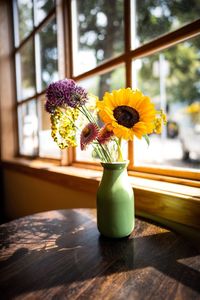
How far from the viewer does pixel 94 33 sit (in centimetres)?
188

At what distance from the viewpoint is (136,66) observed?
A: 4.14ft

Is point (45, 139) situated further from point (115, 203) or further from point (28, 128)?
point (115, 203)

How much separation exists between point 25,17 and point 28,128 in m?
1.15

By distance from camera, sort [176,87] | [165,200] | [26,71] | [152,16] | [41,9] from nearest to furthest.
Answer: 1. [165,200]
2. [152,16]
3. [41,9]
4. [26,71]
5. [176,87]

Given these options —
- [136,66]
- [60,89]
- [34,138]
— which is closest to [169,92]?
[34,138]

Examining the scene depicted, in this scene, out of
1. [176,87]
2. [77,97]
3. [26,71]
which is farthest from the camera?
[176,87]

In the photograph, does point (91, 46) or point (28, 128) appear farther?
point (28, 128)

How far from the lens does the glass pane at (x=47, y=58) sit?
79.8 inches

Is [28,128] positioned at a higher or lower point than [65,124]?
higher

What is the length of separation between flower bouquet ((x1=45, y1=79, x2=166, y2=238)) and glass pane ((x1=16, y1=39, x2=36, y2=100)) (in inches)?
73.3

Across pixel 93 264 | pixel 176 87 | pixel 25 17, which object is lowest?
pixel 93 264

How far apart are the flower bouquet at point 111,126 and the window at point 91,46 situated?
0.20 metres

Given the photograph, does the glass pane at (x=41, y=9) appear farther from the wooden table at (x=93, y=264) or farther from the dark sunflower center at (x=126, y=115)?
the wooden table at (x=93, y=264)

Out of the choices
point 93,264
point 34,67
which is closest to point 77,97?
point 93,264
